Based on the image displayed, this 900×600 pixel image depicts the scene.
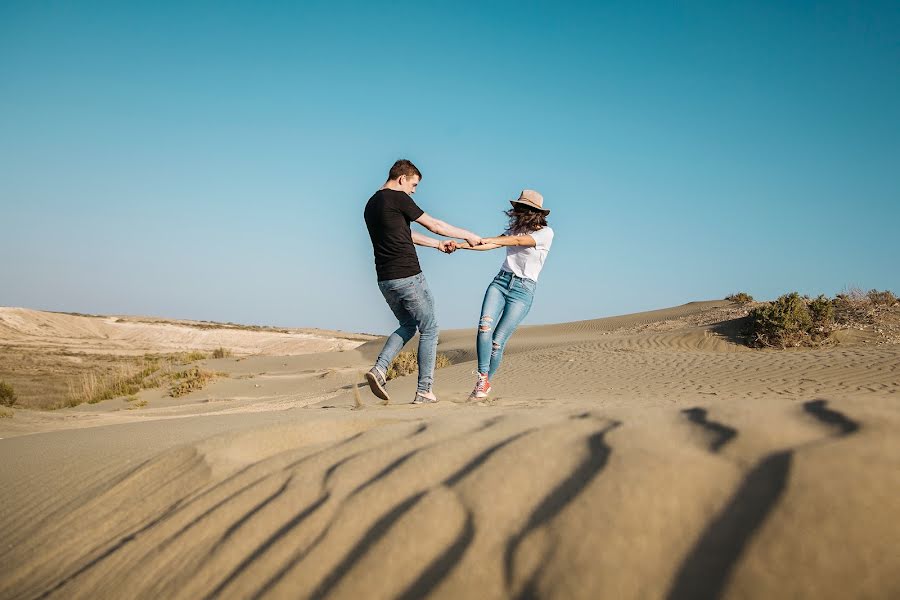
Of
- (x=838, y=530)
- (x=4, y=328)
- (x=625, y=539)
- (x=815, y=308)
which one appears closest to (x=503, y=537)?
(x=625, y=539)

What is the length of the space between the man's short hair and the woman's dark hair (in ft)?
3.68

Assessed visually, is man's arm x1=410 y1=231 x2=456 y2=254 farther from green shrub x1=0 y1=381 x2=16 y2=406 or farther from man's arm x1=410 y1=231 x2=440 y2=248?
green shrub x1=0 y1=381 x2=16 y2=406

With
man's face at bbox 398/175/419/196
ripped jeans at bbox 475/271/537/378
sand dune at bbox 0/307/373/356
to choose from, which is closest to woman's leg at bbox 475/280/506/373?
ripped jeans at bbox 475/271/537/378

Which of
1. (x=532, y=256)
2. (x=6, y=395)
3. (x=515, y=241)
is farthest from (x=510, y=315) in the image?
(x=6, y=395)

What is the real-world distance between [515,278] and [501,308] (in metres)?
0.33

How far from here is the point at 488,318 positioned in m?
5.95

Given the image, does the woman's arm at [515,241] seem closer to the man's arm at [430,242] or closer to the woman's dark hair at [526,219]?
the woman's dark hair at [526,219]

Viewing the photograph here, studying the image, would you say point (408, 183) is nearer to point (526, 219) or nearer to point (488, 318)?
point (526, 219)

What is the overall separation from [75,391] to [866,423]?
16714 mm

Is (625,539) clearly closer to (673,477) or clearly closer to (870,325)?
(673,477)

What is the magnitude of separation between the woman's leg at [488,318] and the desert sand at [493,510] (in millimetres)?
2838

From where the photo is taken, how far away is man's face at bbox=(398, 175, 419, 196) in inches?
213

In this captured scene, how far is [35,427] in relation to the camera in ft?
22.4

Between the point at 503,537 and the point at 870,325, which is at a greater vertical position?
the point at 870,325
